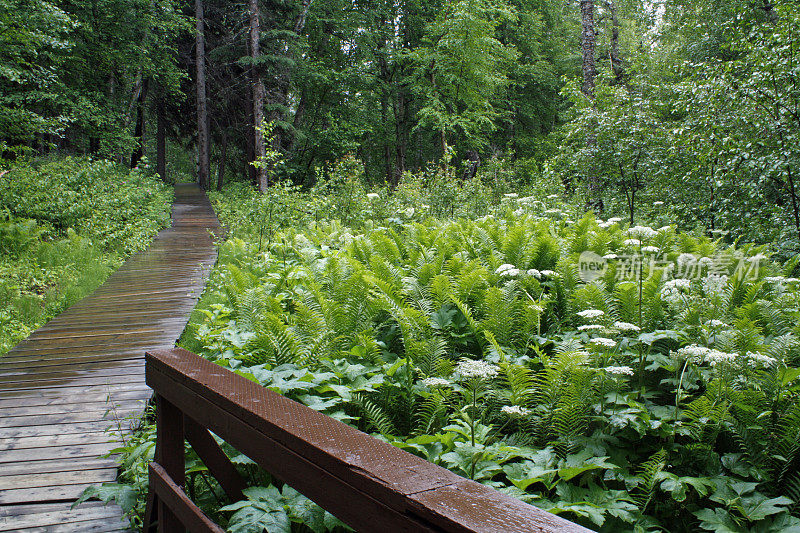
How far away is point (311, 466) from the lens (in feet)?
3.68

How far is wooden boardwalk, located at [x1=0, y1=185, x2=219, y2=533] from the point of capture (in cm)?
289

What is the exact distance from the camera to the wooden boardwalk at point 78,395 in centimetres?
289

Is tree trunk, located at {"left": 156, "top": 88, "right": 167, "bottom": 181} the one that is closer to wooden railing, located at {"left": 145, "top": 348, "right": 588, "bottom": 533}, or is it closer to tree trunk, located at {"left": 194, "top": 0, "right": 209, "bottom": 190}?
tree trunk, located at {"left": 194, "top": 0, "right": 209, "bottom": 190}


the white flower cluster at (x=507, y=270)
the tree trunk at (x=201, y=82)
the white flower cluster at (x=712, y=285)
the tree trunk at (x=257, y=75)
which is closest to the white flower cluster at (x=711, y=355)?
the white flower cluster at (x=712, y=285)

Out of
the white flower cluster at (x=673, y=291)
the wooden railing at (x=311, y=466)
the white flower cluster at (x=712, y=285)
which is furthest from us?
the white flower cluster at (x=712, y=285)

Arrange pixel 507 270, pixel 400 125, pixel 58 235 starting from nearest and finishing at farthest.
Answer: pixel 507 270 < pixel 58 235 < pixel 400 125

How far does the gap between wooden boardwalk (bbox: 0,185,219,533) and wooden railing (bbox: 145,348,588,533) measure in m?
1.16

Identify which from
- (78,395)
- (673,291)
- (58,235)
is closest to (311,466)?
(673,291)

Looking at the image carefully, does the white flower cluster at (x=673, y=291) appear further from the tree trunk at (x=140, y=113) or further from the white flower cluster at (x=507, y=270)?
the tree trunk at (x=140, y=113)

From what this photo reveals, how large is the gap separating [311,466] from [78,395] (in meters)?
3.80

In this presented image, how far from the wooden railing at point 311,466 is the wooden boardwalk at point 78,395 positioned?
1159 millimetres

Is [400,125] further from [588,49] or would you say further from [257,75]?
[588,49]

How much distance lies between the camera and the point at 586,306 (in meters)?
4.04

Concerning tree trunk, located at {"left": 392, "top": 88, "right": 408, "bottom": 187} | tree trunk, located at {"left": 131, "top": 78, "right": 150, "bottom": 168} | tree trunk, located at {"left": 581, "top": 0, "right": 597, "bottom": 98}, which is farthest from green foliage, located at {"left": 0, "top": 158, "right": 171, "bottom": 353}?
tree trunk, located at {"left": 392, "top": 88, "right": 408, "bottom": 187}
